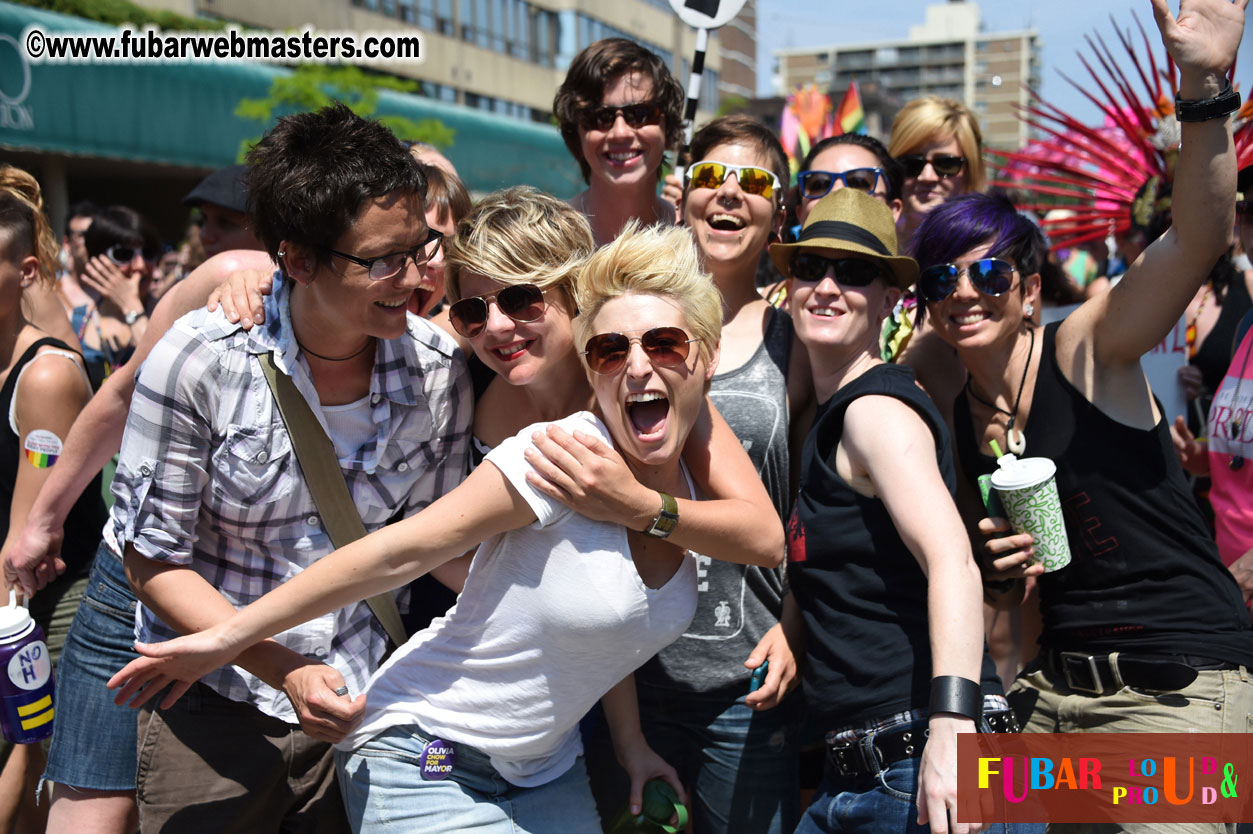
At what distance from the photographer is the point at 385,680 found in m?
2.46

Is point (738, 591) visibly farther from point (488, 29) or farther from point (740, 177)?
point (488, 29)

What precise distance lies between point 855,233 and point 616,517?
109cm

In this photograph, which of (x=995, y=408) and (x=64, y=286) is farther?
(x=64, y=286)

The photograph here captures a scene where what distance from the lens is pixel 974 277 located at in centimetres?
281

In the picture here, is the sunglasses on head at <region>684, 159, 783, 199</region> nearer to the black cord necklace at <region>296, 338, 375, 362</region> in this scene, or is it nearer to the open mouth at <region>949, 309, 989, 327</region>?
the open mouth at <region>949, 309, 989, 327</region>

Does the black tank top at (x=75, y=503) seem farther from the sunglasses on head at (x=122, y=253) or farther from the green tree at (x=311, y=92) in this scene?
the green tree at (x=311, y=92)

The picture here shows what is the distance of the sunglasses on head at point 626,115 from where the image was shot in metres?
3.67

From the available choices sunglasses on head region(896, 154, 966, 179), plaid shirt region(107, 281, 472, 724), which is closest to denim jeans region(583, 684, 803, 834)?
plaid shirt region(107, 281, 472, 724)

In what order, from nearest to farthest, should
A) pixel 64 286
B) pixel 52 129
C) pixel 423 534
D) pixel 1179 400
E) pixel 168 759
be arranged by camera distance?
1. pixel 423 534
2. pixel 168 759
3. pixel 1179 400
4. pixel 64 286
5. pixel 52 129

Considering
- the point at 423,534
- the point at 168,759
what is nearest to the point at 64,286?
the point at 168,759

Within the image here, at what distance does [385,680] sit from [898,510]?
1.31 metres

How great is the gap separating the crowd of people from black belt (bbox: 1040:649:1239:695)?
0.01m

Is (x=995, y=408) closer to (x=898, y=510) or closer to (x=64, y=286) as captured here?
(x=898, y=510)

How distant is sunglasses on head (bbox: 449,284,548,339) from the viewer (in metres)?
Answer: 2.50
